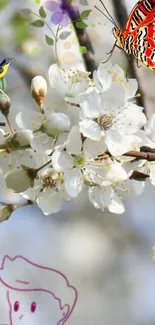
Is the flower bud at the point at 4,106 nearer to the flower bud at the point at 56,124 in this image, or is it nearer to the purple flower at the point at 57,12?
the flower bud at the point at 56,124

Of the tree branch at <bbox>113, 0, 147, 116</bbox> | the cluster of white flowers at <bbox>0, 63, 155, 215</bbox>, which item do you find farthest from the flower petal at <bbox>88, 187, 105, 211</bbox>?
the tree branch at <bbox>113, 0, 147, 116</bbox>

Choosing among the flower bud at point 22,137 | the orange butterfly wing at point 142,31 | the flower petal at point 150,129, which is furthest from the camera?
the orange butterfly wing at point 142,31

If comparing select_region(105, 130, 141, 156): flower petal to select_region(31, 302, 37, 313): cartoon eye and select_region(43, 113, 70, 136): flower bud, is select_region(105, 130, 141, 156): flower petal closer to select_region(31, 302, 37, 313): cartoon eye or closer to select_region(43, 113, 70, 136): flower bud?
select_region(43, 113, 70, 136): flower bud

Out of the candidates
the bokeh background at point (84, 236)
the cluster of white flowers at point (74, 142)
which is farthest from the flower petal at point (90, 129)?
the bokeh background at point (84, 236)

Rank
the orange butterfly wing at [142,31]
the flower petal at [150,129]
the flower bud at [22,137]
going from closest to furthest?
1. the flower bud at [22,137]
2. the flower petal at [150,129]
3. the orange butterfly wing at [142,31]

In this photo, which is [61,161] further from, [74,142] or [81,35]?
[81,35]

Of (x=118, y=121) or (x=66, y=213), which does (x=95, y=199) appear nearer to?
(x=118, y=121)

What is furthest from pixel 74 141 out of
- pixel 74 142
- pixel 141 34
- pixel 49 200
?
pixel 141 34

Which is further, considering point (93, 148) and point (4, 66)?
point (4, 66)
